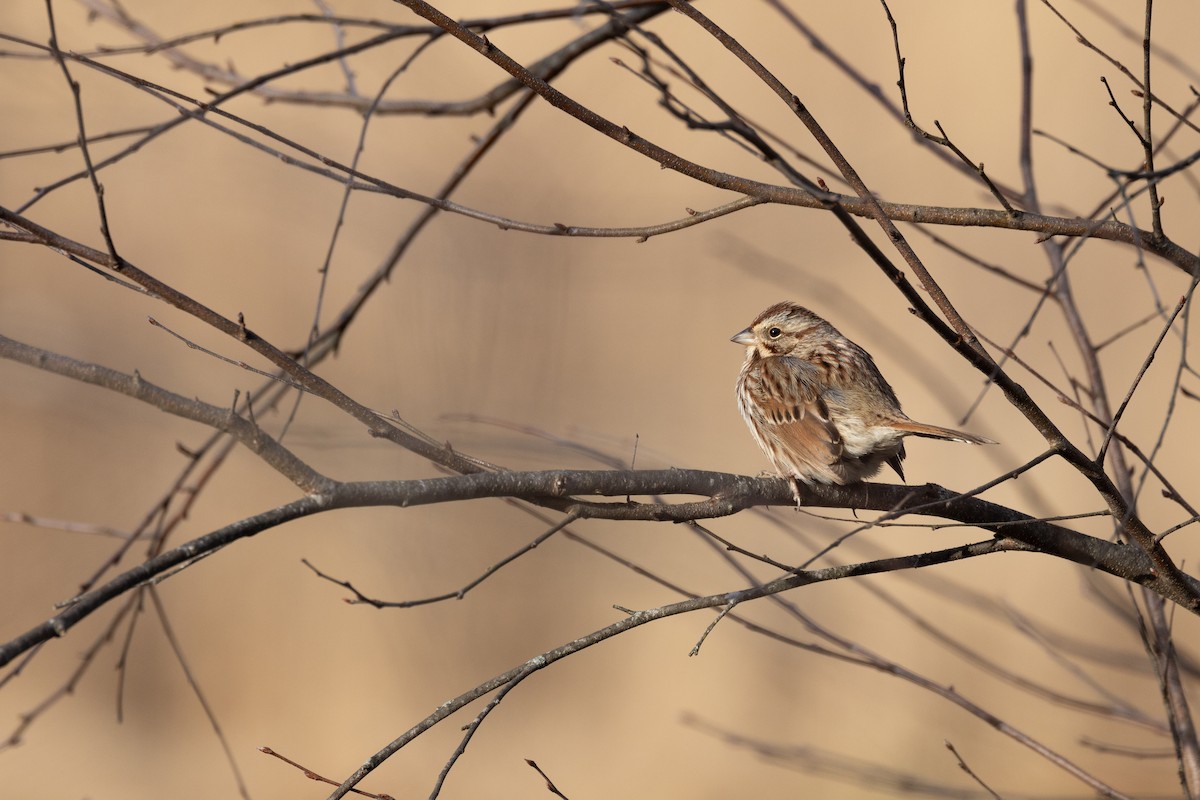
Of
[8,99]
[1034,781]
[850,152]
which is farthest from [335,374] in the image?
[1034,781]

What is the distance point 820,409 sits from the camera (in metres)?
3.50

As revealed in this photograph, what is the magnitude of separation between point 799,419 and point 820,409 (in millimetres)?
84

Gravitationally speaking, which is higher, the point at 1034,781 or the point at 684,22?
the point at 684,22

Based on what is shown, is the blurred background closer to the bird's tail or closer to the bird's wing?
the bird's wing

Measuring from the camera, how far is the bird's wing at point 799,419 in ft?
10.8

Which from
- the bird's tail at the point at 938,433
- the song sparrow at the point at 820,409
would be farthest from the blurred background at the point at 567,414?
the bird's tail at the point at 938,433

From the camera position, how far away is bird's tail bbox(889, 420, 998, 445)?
2855 millimetres

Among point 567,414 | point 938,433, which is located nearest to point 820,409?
point 938,433

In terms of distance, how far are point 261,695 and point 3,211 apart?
5176 millimetres

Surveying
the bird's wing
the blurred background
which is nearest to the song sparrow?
the bird's wing

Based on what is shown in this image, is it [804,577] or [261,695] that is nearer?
[804,577]

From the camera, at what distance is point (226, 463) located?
693 centimetres

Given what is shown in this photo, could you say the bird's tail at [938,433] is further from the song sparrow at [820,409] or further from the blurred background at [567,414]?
the blurred background at [567,414]

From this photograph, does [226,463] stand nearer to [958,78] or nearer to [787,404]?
[787,404]
